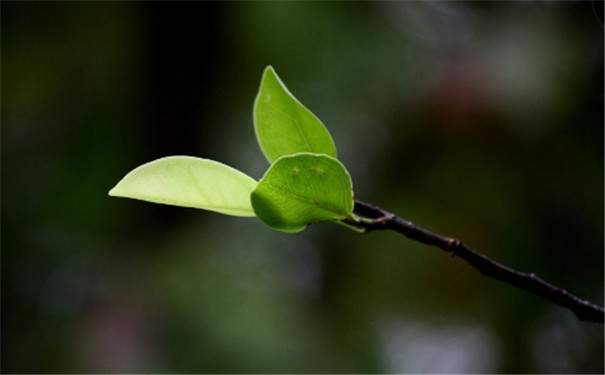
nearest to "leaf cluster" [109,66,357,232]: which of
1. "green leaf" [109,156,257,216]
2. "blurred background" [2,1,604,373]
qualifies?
"green leaf" [109,156,257,216]

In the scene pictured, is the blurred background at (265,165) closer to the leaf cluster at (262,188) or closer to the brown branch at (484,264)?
the brown branch at (484,264)

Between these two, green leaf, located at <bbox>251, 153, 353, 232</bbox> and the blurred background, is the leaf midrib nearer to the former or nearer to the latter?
green leaf, located at <bbox>251, 153, 353, 232</bbox>

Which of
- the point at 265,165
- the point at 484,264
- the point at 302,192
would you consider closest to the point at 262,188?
the point at 302,192

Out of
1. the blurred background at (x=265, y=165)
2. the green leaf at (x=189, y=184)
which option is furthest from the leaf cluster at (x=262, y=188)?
the blurred background at (x=265, y=165)

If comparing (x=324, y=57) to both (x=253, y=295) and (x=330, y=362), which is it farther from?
(x=330, y=362)

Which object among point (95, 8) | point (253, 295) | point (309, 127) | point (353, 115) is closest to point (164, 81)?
point (95, 8)

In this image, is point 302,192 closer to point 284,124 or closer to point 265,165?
point 284,124

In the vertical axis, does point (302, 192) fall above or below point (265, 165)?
above
